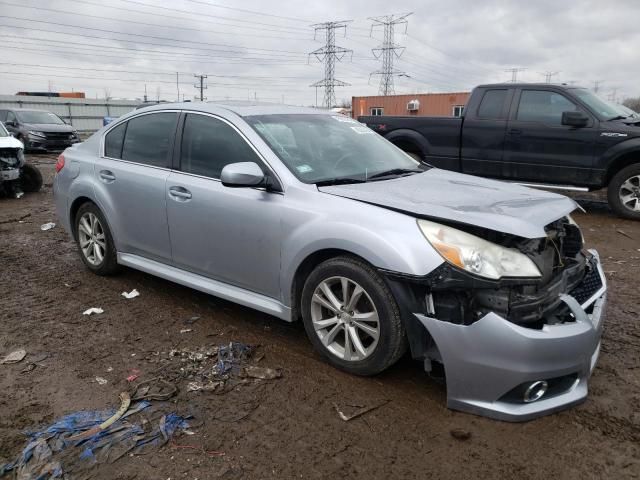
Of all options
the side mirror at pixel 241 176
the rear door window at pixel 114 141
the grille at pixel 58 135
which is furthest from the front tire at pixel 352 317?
the grille at pixel 58 135

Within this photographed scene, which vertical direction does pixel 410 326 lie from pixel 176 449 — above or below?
above

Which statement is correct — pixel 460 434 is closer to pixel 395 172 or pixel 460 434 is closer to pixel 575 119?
pixel 395 172

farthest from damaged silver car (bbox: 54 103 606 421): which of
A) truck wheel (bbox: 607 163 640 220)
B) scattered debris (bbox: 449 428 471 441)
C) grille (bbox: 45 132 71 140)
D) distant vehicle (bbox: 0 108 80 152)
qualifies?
grille (bbox: 45 132 71 140)

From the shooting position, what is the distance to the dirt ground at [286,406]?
8.13 ft

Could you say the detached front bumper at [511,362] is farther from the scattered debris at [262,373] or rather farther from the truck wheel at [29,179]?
the truck wheel at [29,179]

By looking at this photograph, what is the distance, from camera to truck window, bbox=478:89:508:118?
8.52 m

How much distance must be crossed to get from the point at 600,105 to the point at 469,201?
628cm

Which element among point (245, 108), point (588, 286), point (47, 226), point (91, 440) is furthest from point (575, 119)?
point (47, 226)

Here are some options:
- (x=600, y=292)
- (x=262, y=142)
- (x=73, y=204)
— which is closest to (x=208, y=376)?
(x=262, y=142)

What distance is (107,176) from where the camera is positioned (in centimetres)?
476

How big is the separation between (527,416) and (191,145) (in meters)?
3.00

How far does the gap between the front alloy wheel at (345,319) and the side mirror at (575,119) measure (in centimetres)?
610

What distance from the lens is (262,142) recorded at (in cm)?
368

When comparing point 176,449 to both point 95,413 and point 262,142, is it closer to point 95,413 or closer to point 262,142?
point 95,413
